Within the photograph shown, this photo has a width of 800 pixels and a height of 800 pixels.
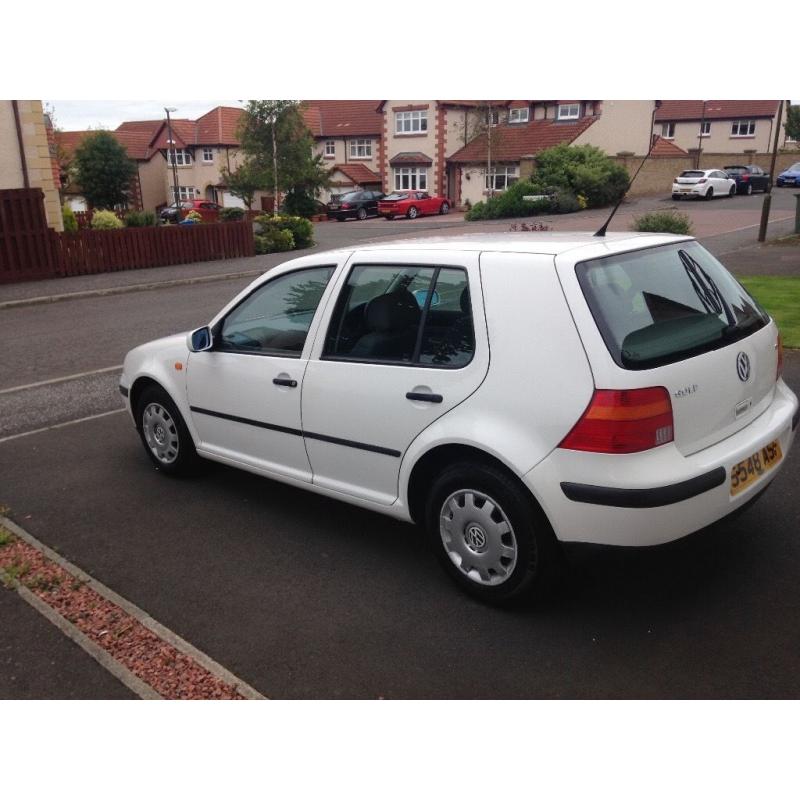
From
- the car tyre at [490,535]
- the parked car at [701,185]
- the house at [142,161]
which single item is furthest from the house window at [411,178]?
the car tyre at [490,535]

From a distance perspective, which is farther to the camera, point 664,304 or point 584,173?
point 584,173

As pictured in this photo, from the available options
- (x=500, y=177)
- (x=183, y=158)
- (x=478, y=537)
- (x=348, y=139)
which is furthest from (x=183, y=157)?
(x=478, y=537)

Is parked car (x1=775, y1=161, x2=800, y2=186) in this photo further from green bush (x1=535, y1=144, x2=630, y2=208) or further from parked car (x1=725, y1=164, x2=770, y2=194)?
green bush (x1=535, y1=144, x2=630, y2=208)

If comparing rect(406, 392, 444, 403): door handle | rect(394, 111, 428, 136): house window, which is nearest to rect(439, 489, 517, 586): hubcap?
rect(406, 392, 444, 403): door handle

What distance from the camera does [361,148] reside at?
Answer: 5872cm

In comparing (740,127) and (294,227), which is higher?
(740,127)

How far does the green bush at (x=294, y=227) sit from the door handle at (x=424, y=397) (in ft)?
73.3

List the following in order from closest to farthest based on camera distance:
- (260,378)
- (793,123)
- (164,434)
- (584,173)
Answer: (260,378) → (164,434) → (584,173) → (793,123)

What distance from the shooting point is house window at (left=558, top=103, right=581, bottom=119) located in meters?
48.6

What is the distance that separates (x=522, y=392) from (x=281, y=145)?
48.5 meters

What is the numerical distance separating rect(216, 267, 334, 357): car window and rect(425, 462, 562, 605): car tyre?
→ 1.33 m

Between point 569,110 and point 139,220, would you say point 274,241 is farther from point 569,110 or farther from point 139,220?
point 569,110

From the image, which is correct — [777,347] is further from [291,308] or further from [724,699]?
[291,308]
